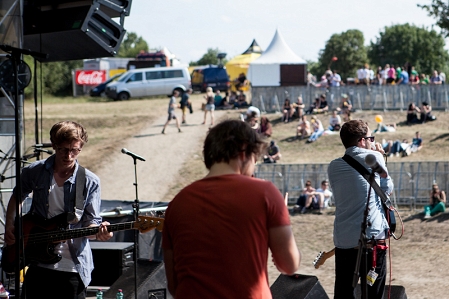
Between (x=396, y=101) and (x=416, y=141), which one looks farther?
(x=396, y=101)

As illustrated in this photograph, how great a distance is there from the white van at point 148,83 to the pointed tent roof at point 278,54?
4001mm

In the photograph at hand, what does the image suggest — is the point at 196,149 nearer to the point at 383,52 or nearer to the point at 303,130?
the point at 303,130

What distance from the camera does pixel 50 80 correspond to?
4922 cm

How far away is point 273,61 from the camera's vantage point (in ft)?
117

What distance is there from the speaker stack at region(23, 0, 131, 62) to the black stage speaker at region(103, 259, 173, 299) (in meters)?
3.24

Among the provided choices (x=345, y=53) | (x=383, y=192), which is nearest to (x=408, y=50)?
(x=345, y=53)

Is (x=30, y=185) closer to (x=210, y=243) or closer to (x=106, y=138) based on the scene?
(x=210, y=243)

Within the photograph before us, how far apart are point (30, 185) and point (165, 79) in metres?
32.6

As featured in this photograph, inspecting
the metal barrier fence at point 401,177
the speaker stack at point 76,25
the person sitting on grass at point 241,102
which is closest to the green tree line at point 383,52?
the person sitting on grass at point 241,102

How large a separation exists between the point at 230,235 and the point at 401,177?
48.8 ft

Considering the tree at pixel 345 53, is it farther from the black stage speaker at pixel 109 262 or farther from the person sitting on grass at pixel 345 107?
the black stage speaker at pixel 109 262

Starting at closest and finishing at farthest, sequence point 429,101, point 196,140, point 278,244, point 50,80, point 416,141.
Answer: point 278,244
point 416,141
point 196,140
point 429,101
point 50,80

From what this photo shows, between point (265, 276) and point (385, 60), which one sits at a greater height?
point (385, 60)

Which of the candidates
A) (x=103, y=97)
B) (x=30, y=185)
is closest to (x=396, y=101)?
(x=103, y=97)
